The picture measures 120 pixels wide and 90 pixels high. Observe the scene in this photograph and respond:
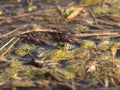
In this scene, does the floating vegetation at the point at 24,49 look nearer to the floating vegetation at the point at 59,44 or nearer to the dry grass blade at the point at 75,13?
the floating vegetation at the point at 59,44

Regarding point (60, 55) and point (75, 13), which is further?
point (75, 13)

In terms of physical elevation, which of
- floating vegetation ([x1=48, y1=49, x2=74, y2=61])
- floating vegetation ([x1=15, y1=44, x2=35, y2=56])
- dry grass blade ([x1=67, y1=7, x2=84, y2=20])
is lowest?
floating vegetation ([x1=48, y1=49, x2=74, y2=61])

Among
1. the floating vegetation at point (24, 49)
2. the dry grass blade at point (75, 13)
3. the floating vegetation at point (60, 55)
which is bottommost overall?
the floating vegetation at point (60, 55)

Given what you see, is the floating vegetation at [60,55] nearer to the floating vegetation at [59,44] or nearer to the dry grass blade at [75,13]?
the floating vegetation at [59,44]

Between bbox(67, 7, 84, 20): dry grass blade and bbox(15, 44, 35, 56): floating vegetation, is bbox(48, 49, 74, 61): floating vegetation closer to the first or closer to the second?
bbox(15, 44, 35, 56): floating vegetation

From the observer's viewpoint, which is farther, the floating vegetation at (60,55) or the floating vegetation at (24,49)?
the floating vegetation at (24,49)

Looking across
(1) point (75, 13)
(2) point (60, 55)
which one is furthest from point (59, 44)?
(1) point (75, 13)

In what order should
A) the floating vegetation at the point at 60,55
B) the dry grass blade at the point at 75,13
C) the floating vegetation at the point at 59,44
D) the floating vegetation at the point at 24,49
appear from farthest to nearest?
1. the dry grass blade at the point at 75,13
2. the floating vegetation at the point at 24,49
3. the floating vegetation at the point at 60,55
4. the floating vegetation at the point at 59,44

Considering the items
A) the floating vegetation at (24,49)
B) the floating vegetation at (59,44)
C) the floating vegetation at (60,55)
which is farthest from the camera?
the floating vegetation at (24,49)

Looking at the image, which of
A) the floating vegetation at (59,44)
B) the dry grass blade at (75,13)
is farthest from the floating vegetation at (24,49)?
the dry grass blade at (75,13)

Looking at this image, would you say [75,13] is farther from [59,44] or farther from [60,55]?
[60,55]

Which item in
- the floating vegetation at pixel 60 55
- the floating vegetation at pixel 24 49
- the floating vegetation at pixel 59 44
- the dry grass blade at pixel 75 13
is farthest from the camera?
the dry grass blade at pixel 75 13

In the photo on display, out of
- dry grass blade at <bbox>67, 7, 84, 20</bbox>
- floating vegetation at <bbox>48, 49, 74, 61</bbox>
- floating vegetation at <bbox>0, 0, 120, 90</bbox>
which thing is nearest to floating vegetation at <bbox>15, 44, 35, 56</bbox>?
floating vegetation at <bbox>0, 0, 120, 90</bbox>

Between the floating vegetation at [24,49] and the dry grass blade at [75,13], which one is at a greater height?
the dry grass blade at [75,13]
